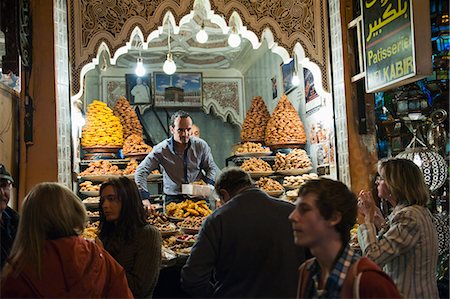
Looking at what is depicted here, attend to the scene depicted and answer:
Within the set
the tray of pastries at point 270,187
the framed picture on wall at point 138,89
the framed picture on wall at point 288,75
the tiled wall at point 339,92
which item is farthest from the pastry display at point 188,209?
the framed picture on wall at point 138,89

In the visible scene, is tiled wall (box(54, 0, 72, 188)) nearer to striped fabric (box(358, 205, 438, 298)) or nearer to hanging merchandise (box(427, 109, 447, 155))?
striped fabric (box(358, 205, 438, 298))

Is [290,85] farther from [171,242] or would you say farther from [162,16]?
[171,242]

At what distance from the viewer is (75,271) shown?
97.7 inches

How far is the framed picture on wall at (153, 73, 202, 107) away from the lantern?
7.51 meters

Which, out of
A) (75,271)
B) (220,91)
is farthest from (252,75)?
(75,271)

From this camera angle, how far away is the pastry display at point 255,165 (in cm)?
776

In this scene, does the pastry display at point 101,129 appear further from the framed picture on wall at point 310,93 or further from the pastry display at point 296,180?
the framed picture on wall at point 310,93

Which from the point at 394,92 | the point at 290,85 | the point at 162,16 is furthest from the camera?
the point at 290,85

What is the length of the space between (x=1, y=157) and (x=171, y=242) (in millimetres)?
1793

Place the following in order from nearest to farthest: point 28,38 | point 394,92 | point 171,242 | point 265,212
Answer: point 265,212
point 171,242
point 28,38
point 394,92

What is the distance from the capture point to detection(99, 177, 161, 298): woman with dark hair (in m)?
3.33

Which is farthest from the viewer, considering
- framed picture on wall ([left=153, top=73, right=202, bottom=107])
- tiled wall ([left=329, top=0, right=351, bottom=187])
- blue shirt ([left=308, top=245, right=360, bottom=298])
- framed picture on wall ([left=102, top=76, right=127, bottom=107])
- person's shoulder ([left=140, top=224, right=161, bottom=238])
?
framed picture on wall ([left=153, top=73, right=202, bottom=107])

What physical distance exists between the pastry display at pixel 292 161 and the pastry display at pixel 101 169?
2.22 metres

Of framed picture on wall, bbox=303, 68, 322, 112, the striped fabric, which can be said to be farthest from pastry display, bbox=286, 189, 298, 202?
the striped fabric
